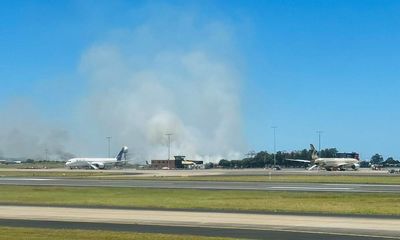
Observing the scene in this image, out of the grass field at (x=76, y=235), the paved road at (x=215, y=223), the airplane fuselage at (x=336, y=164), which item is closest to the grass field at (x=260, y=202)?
the paved road at (x=215, y=223)

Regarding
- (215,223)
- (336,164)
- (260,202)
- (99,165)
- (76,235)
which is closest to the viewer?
(76,235)

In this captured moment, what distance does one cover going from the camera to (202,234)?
26.2m

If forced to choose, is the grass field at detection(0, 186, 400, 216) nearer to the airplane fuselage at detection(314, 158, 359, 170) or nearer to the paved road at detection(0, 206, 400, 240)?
the paved road at detection(0, 206, 400, 240)

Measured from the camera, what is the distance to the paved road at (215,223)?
2630cm

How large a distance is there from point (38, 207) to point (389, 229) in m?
22.5

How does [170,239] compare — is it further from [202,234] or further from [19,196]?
[19,196]

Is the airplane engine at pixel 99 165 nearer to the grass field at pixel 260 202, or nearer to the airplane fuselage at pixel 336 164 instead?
the airplane fuselage at pixel 336 164

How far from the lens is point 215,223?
1192 inches

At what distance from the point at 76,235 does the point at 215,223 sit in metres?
7.46

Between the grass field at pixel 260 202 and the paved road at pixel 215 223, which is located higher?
the grass field at pixel 260 202

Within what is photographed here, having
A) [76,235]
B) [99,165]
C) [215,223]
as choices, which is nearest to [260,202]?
[215,223]

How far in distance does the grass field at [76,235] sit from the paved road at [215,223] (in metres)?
1.44

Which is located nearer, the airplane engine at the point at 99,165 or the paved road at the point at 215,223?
the paved road at the point at 215,223

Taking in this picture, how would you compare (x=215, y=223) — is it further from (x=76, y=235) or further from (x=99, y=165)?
(x=99, y=165)
